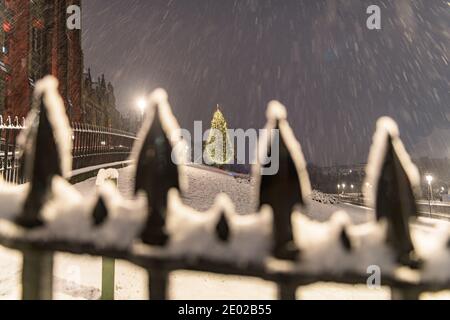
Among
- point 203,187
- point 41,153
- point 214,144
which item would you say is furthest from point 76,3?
point 41,153

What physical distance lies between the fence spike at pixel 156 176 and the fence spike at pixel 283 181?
15.2 inches

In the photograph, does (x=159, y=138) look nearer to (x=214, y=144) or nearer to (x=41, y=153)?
(x=41, y=153)

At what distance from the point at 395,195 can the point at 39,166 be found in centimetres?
149

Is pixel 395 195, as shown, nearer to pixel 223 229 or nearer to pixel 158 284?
pixel 223 229

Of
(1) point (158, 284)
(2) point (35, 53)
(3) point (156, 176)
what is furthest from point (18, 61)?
(1) point (158, 284)

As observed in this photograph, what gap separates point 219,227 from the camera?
1169 mm

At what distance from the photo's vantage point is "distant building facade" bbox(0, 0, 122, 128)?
74.4 ft

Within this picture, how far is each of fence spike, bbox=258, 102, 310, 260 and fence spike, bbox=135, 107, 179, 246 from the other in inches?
15.2

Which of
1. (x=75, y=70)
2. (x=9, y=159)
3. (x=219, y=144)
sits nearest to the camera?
(x=9, y=159)

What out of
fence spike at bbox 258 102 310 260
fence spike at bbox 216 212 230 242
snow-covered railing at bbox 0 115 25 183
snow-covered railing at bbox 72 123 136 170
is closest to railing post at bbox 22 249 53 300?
fence spike at bbox 216 212 230 242

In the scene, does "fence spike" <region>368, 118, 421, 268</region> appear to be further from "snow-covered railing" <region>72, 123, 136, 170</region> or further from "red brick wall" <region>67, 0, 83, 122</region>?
"red brick wall" <region>67, 0, 83, 122</region>

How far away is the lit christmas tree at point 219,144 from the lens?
42.8 meters

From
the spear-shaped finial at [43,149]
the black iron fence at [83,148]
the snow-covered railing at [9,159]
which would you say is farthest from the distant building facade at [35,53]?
the spear-shaped finial at [43,149]
